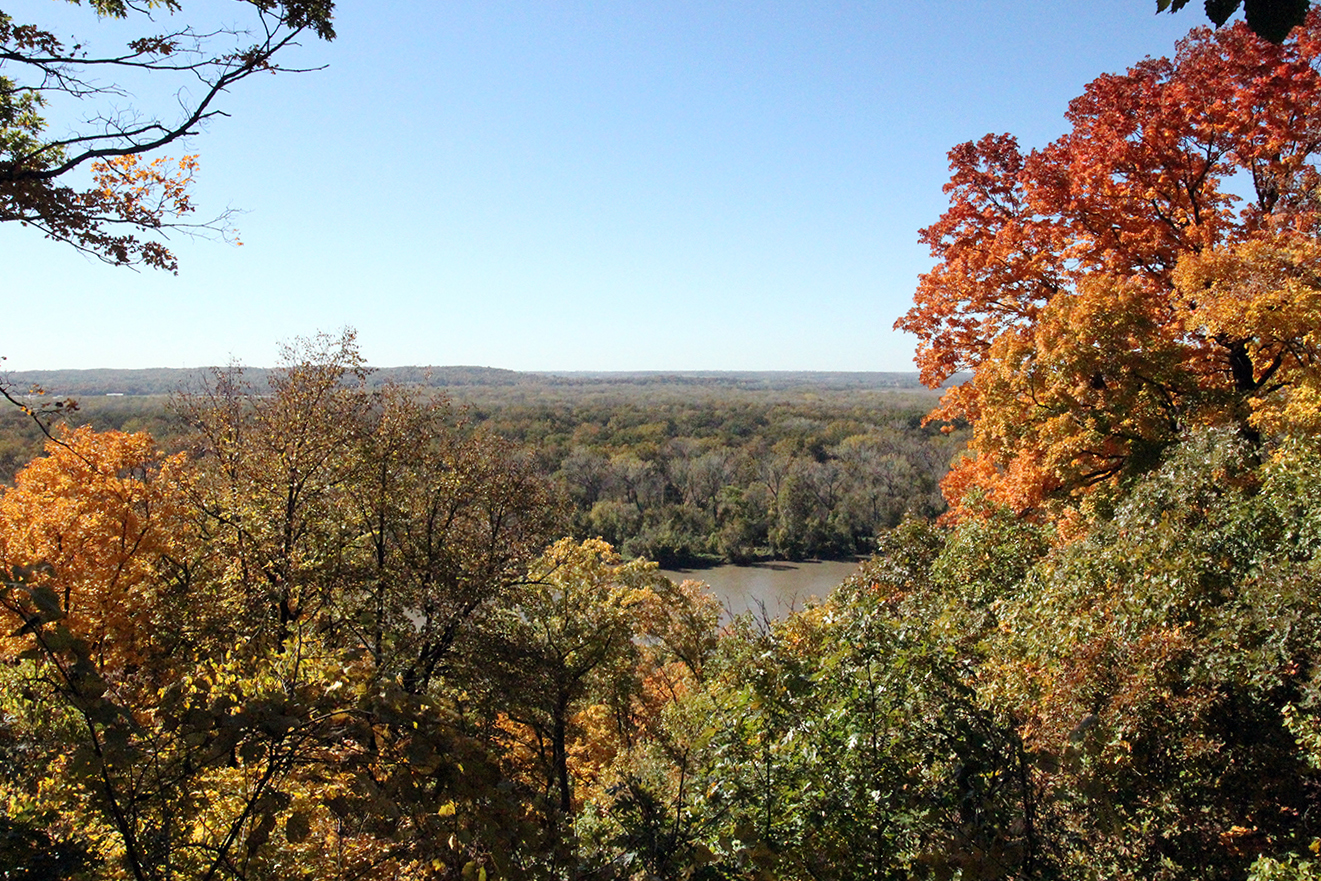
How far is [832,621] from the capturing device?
229 inches

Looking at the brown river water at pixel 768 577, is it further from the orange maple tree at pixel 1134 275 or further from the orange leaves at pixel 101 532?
the orange leaves at pixel 101 532

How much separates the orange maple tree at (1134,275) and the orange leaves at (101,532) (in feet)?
42.3

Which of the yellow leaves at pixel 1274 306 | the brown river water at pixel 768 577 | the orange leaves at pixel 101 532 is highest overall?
the yellow leaves at pixel 1274 306

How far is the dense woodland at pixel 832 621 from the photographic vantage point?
3.22 meters

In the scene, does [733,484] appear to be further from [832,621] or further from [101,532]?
[832,621]

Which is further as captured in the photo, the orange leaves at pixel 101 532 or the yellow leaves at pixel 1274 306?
the orange leaves at pixel 101 532

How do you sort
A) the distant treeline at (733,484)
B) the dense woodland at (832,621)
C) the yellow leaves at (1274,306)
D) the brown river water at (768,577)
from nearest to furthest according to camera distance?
the dense woodland at (832,621) < the yellow leaves at (1274,306) < the brown river water at (768,577) < the distant treeline at (733,484)

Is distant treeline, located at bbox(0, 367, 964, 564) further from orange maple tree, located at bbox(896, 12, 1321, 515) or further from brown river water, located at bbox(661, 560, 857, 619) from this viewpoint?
orange maple tree, located at bbox(896, 12, 1321, 515)

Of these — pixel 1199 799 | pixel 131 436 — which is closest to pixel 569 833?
pixel 1199 799

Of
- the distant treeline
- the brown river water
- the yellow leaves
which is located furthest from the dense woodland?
the distant treeline

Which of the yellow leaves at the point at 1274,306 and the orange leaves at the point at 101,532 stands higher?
the yellow leaves at the point at 1274,306

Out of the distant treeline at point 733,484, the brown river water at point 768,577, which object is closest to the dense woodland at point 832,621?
the brown river water at point 768,577

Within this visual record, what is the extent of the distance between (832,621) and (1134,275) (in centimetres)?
1077

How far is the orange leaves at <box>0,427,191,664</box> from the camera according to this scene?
10617 millimetres
